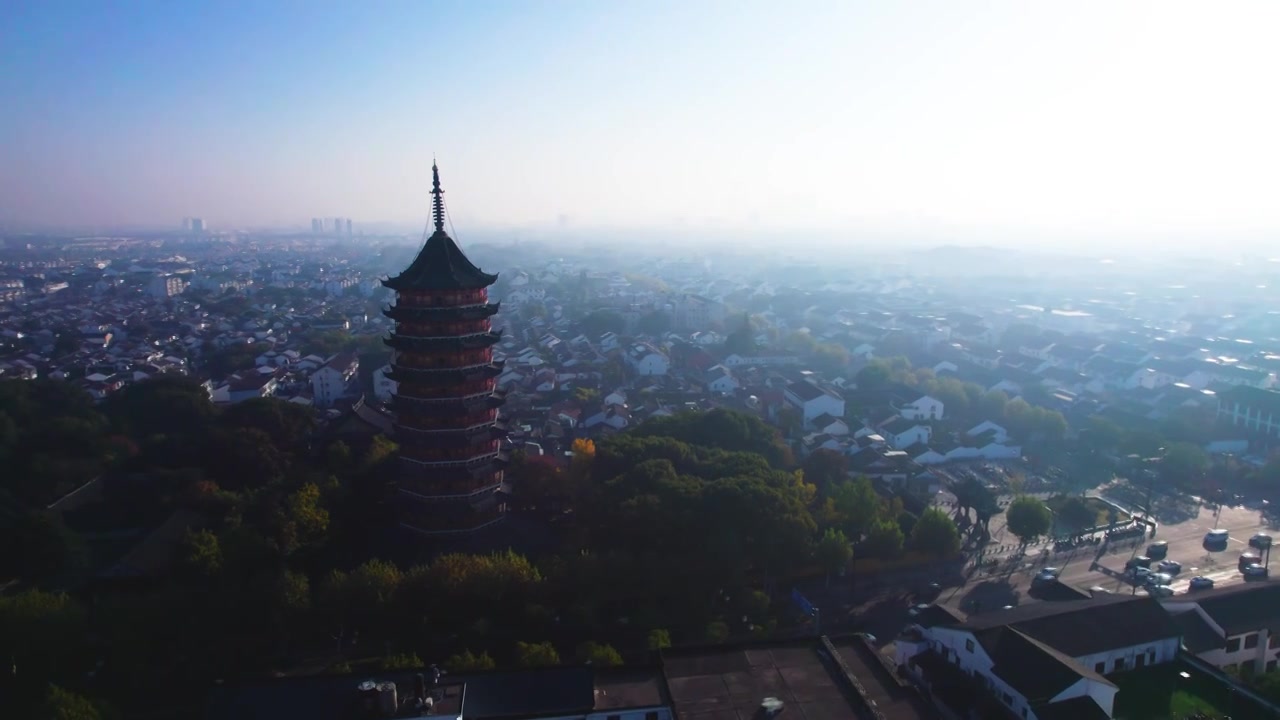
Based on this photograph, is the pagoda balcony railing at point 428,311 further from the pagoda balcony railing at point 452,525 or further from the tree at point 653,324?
the tree at point 653,324

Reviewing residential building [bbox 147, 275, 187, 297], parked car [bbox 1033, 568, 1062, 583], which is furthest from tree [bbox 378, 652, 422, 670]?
residential building [bbox 147, 275, 187, 297]

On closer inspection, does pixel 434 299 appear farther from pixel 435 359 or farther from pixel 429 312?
pixel 435 359

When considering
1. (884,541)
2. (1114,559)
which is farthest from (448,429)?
(1114,559)

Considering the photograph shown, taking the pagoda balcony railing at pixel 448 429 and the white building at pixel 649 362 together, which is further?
the white building at pixel 649 362

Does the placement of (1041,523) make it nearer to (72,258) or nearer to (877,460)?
(877,460)

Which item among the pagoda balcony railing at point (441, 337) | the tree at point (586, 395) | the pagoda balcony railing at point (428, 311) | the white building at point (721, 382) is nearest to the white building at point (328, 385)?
the tree at point (586, 395)

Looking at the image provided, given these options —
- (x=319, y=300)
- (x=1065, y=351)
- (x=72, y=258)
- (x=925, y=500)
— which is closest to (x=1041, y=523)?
(x=925, y=500)
